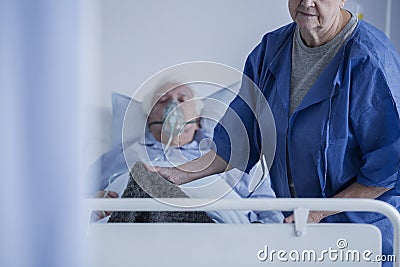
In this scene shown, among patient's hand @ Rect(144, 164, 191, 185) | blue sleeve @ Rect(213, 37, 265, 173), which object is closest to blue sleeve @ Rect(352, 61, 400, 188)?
blue sleeve @ Rect(213, 37, 265, 173)

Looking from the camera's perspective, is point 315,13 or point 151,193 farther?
point 151,193

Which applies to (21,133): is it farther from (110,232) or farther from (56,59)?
(110,232)

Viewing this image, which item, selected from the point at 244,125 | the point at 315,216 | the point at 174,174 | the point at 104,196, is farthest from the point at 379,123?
the point at 104,196

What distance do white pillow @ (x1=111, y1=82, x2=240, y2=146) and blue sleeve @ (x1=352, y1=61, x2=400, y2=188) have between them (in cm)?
108

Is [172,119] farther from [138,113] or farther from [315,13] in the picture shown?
[315,13]

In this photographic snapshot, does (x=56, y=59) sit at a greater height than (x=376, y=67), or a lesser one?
greater

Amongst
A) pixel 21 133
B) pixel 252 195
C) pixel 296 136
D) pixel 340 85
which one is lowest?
pixel 252 195

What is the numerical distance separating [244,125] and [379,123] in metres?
0.40

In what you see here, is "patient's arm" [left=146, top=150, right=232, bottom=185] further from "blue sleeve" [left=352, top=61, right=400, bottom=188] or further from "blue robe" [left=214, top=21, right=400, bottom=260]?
"blue sleeve" [left=352, top=61, right=400, bottom=188]

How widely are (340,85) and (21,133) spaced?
0.98m

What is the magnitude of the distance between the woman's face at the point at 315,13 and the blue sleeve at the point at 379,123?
14 cm

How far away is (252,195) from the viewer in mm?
2307

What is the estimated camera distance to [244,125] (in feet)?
5.68

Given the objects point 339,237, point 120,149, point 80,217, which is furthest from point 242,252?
point 120,149
